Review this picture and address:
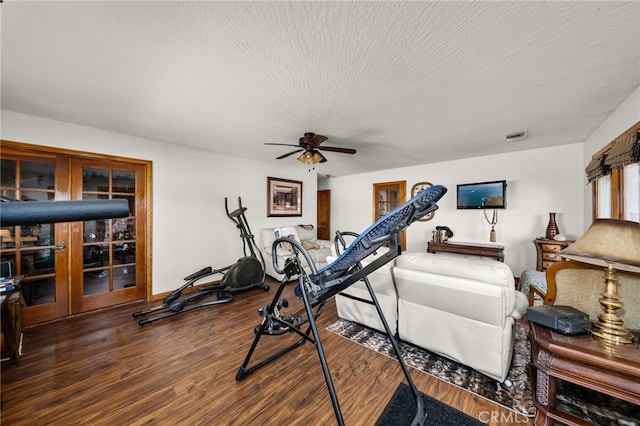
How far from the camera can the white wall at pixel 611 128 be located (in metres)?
2.09

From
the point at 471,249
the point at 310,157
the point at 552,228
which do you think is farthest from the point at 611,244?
the point at 471,249

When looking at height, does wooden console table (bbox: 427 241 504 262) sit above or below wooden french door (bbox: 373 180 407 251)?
below

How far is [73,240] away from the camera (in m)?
2.93

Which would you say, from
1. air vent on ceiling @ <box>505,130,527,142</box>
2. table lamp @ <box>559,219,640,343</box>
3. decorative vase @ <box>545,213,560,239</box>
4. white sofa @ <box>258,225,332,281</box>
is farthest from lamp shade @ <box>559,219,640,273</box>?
white sofa @ <box>258,225,332,281</box>

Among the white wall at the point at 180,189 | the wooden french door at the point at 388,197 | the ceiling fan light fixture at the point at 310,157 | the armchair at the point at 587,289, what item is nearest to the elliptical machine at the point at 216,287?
the white wall at the point at 180,189

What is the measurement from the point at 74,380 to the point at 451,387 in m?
2.86

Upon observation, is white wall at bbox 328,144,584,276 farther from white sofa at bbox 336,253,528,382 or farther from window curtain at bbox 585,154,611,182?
white sofa at bbox 336,253,528,382

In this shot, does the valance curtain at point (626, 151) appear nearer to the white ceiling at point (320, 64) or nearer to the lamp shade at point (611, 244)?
the white ceiling at point (320, 64)

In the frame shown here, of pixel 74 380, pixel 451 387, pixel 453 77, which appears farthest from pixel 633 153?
pixel 74 380

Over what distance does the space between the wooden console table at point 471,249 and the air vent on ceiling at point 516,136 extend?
67.0 inches

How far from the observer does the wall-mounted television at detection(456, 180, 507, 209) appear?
420 centimetres

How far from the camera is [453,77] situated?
193 cm

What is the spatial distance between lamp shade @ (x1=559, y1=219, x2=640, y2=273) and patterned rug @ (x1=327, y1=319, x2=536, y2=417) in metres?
1.05

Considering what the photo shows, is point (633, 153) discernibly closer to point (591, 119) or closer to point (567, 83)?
point (567, 83)
